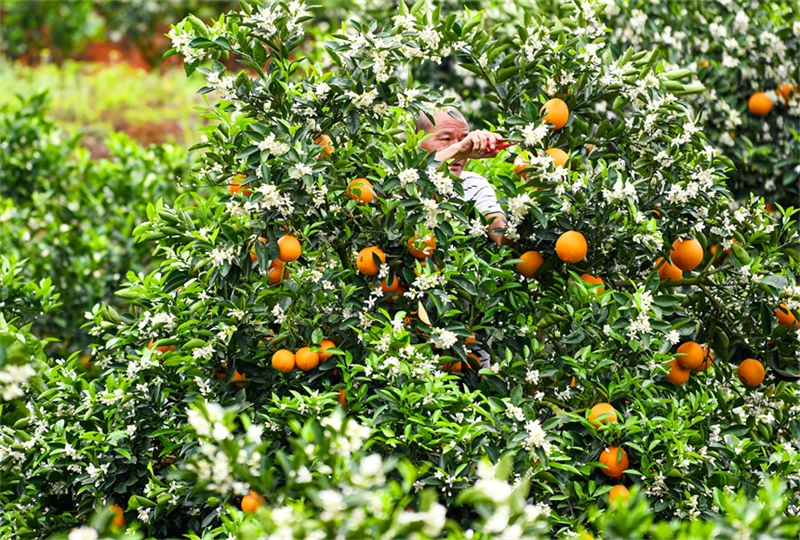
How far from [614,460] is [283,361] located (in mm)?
922

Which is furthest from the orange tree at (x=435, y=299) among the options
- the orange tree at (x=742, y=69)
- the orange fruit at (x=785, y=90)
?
the orange fruit at (x=785, y=90)

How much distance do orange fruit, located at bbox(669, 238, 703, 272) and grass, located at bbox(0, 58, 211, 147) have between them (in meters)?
7.13

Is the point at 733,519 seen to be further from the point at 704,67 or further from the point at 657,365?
the point at 704,67

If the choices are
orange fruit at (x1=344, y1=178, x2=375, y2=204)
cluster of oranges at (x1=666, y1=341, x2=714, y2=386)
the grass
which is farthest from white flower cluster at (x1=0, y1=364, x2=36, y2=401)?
the grass

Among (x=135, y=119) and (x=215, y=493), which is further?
(x=135, y=119)

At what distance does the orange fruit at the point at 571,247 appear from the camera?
250 cm

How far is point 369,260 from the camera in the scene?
2.44 m

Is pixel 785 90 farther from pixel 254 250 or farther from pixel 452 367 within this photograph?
pixel 254 250

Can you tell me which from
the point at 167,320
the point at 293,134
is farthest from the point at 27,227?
the point at 293,134

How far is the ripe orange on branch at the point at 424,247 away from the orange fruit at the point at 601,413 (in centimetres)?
62

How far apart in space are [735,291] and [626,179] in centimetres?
52

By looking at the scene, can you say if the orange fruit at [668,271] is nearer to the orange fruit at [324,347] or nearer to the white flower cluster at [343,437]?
the orange fruit at [324,347]

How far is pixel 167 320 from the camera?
8.50 ft

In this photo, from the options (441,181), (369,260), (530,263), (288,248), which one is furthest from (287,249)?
(530,263)
